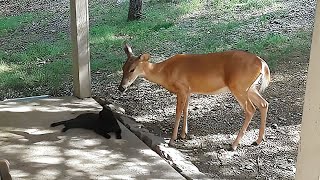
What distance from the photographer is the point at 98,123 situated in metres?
5.13

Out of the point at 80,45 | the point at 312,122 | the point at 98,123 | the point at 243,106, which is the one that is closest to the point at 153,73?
the point at 98,123

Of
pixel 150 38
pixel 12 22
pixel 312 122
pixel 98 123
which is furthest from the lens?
pixel 12 22

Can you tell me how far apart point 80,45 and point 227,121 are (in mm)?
1974

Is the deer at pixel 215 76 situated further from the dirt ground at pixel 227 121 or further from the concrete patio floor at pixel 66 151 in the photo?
the concrete patio floor at pixel 66 151

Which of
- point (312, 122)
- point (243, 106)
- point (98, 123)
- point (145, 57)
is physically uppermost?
point (312, 122)

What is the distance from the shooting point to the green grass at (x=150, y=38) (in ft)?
25.9

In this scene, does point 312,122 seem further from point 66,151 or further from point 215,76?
point 66,151

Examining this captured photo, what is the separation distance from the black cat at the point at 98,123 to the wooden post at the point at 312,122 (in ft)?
9.18

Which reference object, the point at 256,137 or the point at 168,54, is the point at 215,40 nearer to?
the point at 168,54

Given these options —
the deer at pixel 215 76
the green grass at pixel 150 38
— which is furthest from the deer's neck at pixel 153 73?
the green grass at pixel 150 38

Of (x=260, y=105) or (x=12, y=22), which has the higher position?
(x=260, y=105)

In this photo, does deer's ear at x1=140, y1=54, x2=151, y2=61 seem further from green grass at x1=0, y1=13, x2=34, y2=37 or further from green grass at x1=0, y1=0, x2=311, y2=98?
green grass at x1=0, y1=13, x2=34, y2=37

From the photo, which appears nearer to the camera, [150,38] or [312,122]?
[312,122]

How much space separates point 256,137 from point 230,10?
5.98 meters
